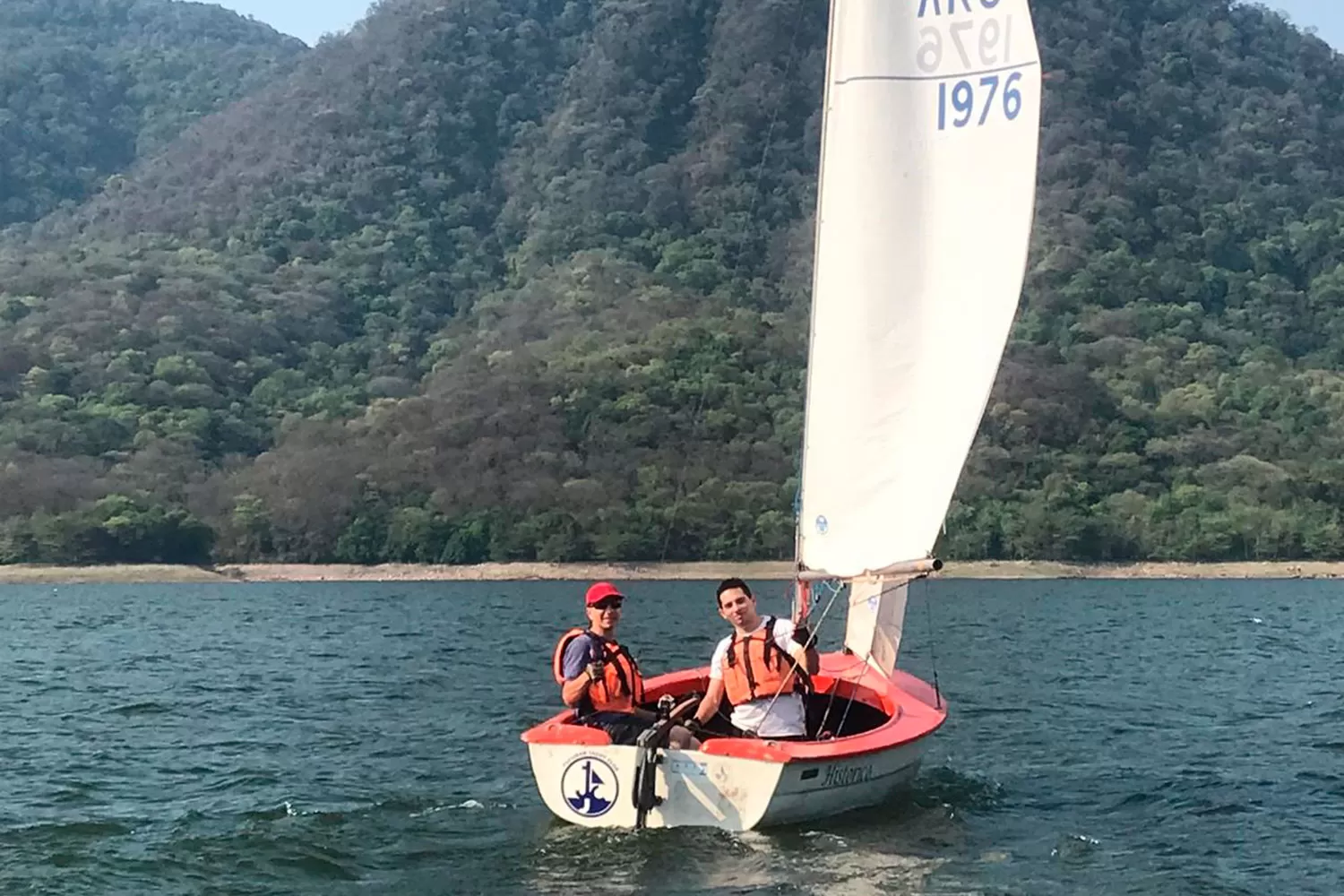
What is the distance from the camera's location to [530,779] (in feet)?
53.5

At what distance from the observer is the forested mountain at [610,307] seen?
88.2 m

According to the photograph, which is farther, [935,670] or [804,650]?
[935,670]

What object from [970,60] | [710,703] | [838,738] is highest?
[970,60]

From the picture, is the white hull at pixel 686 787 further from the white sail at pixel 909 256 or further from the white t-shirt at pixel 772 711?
the white sail at pixel 909 256

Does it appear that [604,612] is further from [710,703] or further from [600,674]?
[710,703]

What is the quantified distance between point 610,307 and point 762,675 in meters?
109

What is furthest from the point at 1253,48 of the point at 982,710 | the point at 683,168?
the point at 982,710

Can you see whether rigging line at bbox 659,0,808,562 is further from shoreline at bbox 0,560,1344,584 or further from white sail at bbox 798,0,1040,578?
white sail at bbox 798,0,1040,578

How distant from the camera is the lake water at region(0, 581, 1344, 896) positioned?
12461mm

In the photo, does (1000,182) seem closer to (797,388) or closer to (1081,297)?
(797,388)

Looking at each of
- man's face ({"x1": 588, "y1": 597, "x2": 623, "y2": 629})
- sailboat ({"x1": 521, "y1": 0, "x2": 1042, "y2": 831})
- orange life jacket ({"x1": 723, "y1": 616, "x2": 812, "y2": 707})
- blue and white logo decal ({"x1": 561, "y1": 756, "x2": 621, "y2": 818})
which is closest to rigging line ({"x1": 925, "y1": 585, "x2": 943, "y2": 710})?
sailboat ({"x1": 521, "y1": 0, "x2": 1042, "y2": 831})

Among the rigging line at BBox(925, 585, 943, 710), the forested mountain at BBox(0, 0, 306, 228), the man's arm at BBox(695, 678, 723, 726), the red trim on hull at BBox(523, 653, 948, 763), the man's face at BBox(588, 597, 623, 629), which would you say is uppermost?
the forested mountain at BBox(0, 0, 306, 228)

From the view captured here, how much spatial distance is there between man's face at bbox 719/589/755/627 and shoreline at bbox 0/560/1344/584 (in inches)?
2652

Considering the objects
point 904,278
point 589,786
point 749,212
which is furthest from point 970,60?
point 749,212
